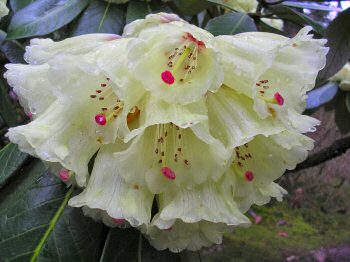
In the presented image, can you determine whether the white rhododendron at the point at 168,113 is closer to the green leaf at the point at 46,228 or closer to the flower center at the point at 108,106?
the flower center at the point at 108,106

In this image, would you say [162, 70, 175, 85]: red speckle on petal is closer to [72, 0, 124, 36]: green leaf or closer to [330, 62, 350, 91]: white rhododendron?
[72, 0, 124, 36]: green leaf

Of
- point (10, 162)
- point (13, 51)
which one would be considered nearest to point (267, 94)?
point (10, 162)

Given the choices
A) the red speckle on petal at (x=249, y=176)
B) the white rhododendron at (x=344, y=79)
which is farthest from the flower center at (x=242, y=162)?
the white rhododendron at (x=344, y=79)

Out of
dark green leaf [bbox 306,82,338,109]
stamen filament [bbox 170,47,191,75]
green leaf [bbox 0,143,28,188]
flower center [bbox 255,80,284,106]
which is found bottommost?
dark green leaf [bbox 306,82,338,109]

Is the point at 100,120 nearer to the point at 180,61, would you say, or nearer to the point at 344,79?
the point at 180,61

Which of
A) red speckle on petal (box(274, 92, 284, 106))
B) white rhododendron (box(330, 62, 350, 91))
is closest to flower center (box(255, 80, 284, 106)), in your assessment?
red speckle on petal (box(274, 92, 284, 106))

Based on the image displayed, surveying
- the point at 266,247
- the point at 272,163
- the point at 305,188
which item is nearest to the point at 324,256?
the point at 266,247
